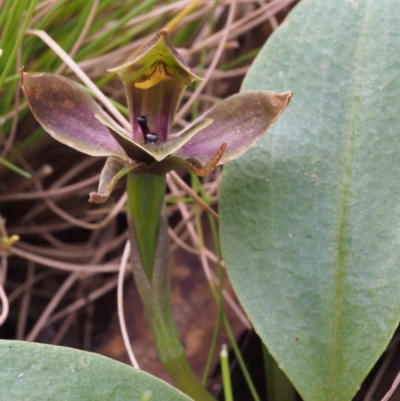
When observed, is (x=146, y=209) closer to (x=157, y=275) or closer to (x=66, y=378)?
(x=157, y=275)

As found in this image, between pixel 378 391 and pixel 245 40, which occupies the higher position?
pixel 245 40

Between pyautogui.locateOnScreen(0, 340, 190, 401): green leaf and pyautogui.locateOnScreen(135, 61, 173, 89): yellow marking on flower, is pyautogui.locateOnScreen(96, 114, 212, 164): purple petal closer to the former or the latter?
pyautogui.locateOnScreen(135, 61, 173, 89): yellow marking on flower

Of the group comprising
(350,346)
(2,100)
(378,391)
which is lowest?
(378,391)

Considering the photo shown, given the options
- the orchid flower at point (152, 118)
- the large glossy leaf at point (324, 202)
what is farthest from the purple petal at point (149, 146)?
the large glossy leaf at point (324, 202)

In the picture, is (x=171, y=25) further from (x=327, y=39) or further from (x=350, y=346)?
(x=350, y=346)

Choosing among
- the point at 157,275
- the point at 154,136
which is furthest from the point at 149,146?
the point at 157,275

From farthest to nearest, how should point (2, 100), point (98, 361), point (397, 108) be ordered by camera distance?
point (2, 100) → point (397, 108) → point (98, 361)

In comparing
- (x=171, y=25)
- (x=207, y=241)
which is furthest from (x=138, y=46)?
(x=207, y=241)
